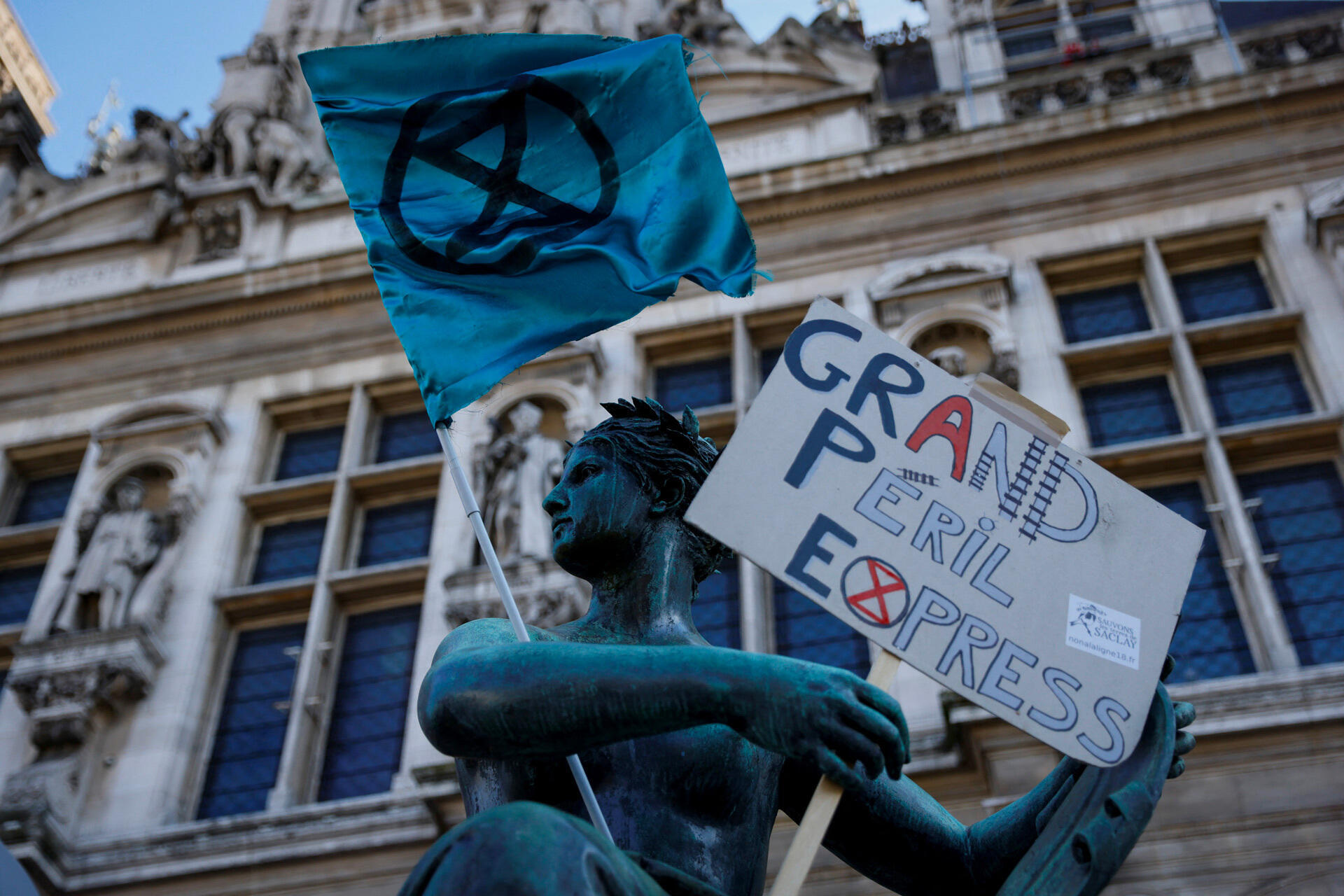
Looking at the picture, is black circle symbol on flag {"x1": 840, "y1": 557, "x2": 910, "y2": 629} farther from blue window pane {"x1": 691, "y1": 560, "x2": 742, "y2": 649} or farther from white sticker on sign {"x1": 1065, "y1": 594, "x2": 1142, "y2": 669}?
blue window pane {"x1": 691, "y1": 560, "x2": 742, "y2": 649}

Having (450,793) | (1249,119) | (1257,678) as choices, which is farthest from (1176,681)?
(1249,119)

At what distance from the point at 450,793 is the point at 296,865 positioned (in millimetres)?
1325

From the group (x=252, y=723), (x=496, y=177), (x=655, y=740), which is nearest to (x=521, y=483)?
(x=252, y=723)

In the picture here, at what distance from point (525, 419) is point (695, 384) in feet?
6.78

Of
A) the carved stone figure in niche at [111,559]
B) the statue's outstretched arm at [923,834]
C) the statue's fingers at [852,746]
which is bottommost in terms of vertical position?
the statue's fingers at [852,746]

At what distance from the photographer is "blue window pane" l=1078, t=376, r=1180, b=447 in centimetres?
1190

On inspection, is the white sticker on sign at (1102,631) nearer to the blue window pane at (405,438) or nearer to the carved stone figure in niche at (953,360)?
the carved stone figure in niche at (953,360)

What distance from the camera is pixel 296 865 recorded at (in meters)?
9.98

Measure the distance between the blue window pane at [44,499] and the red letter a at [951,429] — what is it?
42.2 ft

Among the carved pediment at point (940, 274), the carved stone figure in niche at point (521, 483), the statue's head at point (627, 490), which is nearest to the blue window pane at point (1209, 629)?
the carved pediment at point (940, 274)

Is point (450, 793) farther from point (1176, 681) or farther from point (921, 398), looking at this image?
point (921, 398)

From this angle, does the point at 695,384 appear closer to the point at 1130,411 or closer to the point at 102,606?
the point at 1130,411

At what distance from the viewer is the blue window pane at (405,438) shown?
13781 millimetres

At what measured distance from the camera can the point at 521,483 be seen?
11.5 metres
